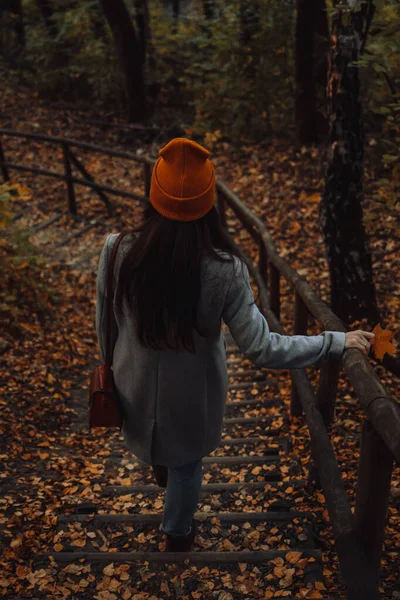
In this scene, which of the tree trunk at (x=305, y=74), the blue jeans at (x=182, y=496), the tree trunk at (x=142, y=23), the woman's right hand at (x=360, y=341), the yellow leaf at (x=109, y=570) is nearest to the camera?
the woman's right hand at (x=360, y=341)

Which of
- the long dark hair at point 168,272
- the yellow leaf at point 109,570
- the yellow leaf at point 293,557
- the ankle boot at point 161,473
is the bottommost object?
the yellow leaf at point 109,570

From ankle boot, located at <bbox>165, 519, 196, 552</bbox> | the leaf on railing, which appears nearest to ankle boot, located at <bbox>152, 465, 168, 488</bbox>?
ankle boot, located at <bbox>165, 519, 196, 552</bbox>

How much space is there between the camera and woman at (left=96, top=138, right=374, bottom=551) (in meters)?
2.04

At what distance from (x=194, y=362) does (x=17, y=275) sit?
440 cm

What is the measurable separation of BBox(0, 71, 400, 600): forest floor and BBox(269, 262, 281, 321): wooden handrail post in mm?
594

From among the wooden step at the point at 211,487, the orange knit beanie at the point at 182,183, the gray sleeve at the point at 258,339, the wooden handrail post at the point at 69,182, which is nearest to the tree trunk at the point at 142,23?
the wooden handrail post at the point at 69,182

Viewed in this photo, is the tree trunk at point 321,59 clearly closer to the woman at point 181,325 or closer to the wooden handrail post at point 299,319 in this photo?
the wooden handrail post at point 299,319

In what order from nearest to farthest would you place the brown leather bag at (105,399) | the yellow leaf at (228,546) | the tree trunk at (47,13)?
1. the brown leather bag at (105,399)
2. the yellow leaf at (228,546)
3. the tree trunk at (47,13)

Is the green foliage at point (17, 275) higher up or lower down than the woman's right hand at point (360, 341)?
lower down

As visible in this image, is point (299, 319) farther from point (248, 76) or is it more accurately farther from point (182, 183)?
point (248, 76)

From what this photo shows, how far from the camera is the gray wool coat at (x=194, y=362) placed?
7.04 ft

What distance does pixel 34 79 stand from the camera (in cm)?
1525

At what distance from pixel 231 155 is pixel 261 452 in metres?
8.09

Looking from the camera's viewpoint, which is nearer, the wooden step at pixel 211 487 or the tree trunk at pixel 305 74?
the wooden step at pixel 211 487
